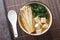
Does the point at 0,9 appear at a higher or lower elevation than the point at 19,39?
higher

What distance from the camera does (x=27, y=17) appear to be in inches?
41.6

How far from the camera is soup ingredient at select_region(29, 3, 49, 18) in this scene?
106 centimetres

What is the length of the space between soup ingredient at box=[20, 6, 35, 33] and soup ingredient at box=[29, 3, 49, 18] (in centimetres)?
2

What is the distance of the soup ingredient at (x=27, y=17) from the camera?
1036 millimetres

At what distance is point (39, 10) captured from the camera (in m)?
1.06

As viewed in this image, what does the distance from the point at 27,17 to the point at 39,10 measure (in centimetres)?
8

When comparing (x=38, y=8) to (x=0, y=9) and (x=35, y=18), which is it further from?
(x=0, y=9)

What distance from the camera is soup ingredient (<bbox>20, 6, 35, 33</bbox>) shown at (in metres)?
1.04

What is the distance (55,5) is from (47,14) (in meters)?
0.09

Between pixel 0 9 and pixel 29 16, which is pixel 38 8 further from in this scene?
pixel 0 9

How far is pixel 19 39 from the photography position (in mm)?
1030

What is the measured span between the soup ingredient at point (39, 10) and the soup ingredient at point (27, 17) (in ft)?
0.08

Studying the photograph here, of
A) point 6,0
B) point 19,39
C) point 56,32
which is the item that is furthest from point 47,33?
point 6,0

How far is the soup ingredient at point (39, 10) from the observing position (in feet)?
3.48
